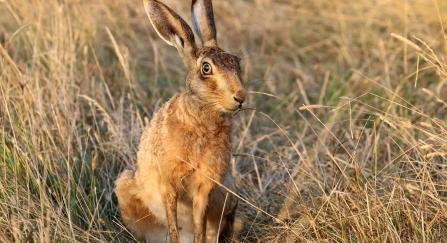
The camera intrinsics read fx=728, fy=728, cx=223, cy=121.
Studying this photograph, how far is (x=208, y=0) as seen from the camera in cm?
491

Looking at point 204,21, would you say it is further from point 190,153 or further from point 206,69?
point 190,153

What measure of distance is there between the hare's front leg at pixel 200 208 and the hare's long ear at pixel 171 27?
0.81 m

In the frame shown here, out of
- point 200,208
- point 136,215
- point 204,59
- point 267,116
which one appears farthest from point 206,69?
point 136,215

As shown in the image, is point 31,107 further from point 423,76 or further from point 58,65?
point 423,76

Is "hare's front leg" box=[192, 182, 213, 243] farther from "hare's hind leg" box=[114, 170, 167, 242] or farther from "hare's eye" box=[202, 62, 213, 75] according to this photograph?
"hare's eye" box=[202, 62, 213, 75]

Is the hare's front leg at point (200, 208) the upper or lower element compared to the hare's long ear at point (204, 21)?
lower

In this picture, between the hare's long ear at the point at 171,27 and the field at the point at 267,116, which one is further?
the hare's long ear at the point at 171,27

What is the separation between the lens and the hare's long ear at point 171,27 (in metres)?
4.66

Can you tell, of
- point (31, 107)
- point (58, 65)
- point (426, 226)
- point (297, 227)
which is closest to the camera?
point (426, 226)

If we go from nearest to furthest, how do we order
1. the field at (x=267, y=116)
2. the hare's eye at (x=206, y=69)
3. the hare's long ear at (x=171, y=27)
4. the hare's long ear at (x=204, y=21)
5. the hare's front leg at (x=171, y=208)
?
the field at (x=267, y=116)
the hare's eye at (x=206, y=69)
the hare's front leg at (x=171, y=208)
the hare's long ear at (x=171, y=27)
the hare's long ear at (x=204, y=21)

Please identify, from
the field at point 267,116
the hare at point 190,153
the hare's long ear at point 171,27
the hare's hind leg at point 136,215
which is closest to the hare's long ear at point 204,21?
the hare at point 190,153

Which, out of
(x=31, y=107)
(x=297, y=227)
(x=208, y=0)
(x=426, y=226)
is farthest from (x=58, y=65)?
(x=426, y=226)

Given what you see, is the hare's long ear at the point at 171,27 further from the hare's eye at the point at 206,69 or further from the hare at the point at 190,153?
the hare's eye at the point at 206,69

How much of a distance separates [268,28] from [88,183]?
3.96 meters
